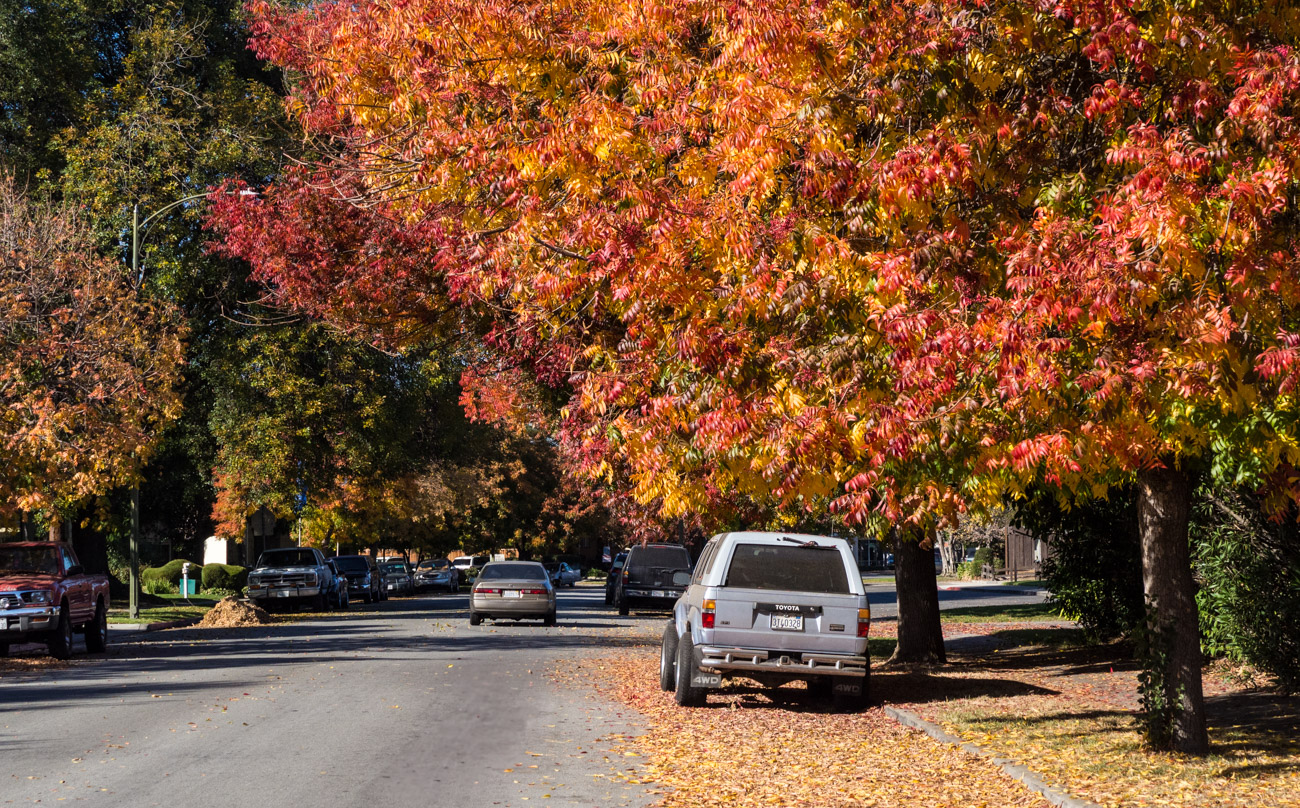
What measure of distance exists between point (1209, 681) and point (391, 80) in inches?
486

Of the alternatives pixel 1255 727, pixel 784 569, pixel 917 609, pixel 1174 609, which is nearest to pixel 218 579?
pixel 917 609

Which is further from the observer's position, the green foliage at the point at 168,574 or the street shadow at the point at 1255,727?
the green foliage at the point at 168,574

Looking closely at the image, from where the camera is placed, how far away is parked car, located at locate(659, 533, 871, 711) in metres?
13.7

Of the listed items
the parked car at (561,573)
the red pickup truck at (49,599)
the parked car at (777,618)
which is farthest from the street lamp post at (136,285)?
the parked car at (561,573)

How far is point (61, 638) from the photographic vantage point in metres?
21.2

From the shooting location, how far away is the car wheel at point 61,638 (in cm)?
2116

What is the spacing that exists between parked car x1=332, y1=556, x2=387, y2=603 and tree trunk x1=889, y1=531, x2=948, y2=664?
32025 millimetres

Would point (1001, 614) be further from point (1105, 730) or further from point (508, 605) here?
point (1105, 730)

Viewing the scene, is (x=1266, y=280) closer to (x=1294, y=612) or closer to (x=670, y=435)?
(x=670, y=435)

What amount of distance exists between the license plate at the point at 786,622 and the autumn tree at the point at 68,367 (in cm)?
1409

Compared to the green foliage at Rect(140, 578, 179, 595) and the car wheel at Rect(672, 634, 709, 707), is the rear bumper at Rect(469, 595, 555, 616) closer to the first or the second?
the car wheel at Rect(672, 634, 709, 707)

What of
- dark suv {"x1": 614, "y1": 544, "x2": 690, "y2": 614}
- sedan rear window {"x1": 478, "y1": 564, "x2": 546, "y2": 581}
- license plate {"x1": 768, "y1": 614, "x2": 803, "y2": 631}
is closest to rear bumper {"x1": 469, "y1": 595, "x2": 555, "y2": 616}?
sedan rear window {"x1": 478, "y1": 564, "x2": 546, "y2": 581}

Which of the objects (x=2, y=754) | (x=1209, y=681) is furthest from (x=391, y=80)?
(x=1209, y=681)

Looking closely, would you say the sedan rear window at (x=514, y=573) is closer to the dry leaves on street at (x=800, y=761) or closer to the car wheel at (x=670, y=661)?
the car wheel at (x=670, y=661)
